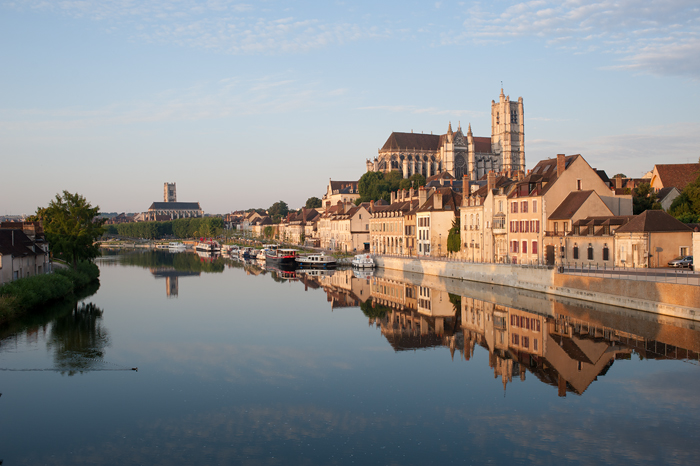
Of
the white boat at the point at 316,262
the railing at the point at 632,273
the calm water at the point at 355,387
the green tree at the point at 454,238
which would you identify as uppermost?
the green tree at the point at 454,238

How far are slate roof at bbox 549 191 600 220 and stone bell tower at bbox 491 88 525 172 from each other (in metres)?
111

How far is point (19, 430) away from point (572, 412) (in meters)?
16.1

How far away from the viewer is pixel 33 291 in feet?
127

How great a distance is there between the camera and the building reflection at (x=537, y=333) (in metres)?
24.1

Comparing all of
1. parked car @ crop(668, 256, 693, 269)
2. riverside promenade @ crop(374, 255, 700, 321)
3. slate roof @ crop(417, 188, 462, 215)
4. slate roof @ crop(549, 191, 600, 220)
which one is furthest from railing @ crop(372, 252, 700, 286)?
slate roof @ crop(417, 188, 462, 215)

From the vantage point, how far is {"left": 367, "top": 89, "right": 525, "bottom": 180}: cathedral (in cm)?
15112

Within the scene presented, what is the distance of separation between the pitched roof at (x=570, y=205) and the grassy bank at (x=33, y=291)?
37.4 m

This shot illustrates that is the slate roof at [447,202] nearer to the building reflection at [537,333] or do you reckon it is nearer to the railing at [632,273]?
the railing at [632,273]

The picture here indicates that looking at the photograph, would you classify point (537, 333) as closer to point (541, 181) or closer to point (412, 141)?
point (541, 181)

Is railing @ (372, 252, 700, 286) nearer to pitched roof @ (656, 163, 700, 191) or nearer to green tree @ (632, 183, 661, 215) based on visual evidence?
green tree @ (632, 183, 661, 215)

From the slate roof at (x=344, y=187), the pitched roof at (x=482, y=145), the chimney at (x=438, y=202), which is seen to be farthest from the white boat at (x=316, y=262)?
the pitched roof at (x=482, y=145)

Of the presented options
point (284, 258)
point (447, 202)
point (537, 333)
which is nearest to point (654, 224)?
point (537, 333)

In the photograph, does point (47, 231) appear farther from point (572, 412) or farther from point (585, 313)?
point (572, 412)

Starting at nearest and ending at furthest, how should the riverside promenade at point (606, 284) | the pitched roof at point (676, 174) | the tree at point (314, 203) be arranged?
the riverside promenade at point (606, 284), the pitched roof at point (676, 174), the tree at point (314, 203)
